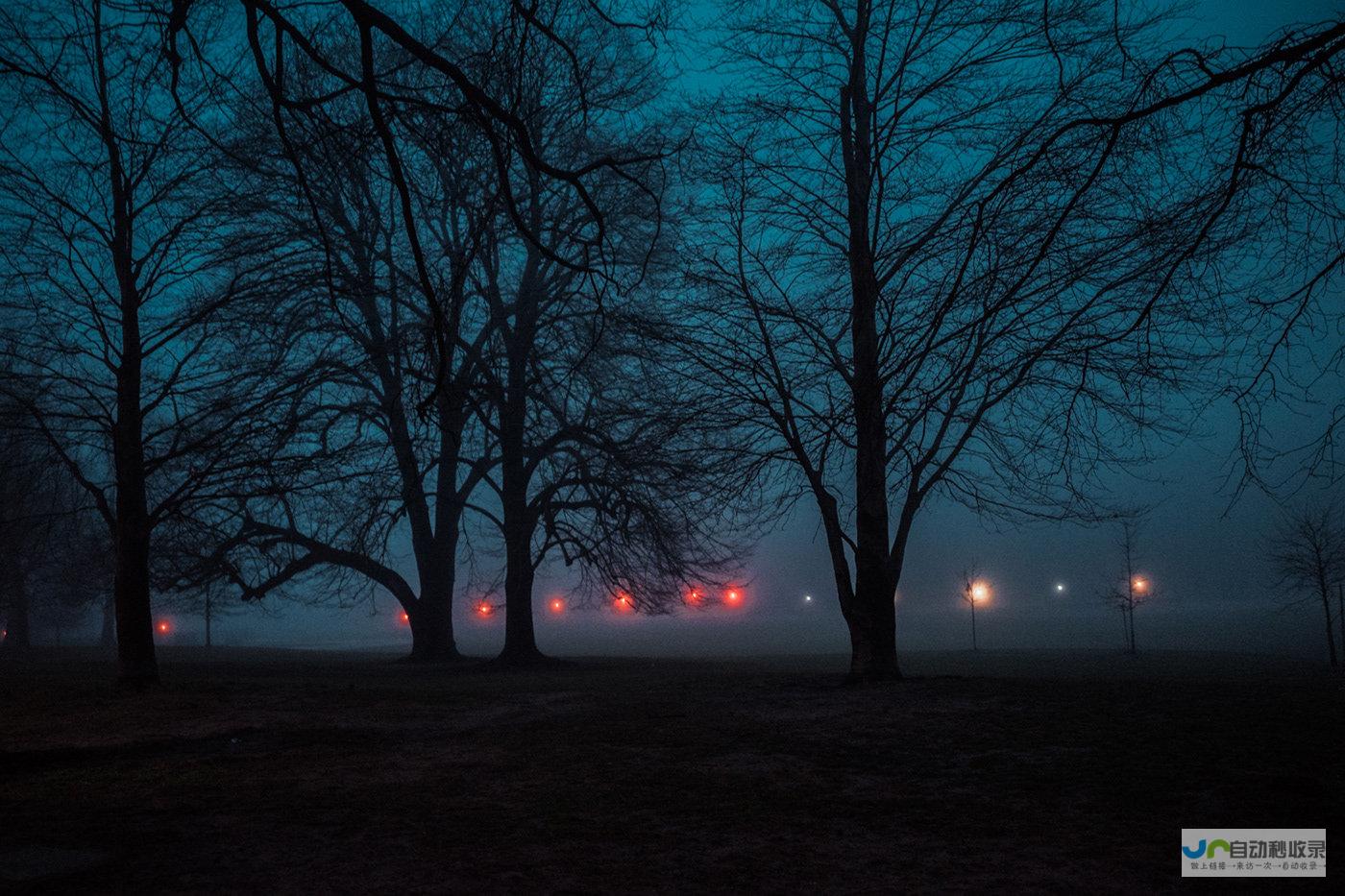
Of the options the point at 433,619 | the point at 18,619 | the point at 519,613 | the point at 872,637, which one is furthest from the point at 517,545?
the point at 18,619

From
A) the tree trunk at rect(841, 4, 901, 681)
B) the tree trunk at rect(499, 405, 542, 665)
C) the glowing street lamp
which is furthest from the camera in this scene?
the glowing street lamp

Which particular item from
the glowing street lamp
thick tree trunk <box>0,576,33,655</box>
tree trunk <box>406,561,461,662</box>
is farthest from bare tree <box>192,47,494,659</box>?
the glowing street lamp

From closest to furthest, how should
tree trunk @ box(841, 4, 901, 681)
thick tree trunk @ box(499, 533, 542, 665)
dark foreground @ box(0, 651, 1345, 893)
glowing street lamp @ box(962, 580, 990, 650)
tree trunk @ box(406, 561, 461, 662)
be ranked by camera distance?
dark foreground @ box(0, 651, 1345, 893), tree trunk @ box(841, 4, 901, 681), thick tree trunk @ box(499, 533, 542, 665), tree trunk @ box(406, 561, 461, 662), glowing street lamp @ box(962, 580, 990, 650)

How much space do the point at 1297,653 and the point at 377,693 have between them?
3504cm

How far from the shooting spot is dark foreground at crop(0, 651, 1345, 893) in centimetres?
358

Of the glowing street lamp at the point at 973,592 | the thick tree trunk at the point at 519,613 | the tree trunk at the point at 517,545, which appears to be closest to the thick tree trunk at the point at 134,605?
the tree trunk at the point at 517,545

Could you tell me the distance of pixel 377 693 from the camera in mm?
10836

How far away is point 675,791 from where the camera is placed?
16.2ft

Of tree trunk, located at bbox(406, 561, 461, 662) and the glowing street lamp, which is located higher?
tree trunk, located at bbox(406, 561, 461, 662)

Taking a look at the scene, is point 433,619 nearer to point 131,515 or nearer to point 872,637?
point 131,515

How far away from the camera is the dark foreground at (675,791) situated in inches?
141

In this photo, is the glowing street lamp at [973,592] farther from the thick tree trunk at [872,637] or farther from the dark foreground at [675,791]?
the dark foreground at [675,791]

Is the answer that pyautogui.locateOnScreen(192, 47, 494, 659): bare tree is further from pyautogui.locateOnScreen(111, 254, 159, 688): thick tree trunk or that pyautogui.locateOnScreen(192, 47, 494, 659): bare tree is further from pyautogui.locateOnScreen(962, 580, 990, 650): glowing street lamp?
pyautogui.locateOnScreen(962, 580, 990, 650): glowing street lamp

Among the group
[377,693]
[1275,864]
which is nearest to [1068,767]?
[1275,864]
